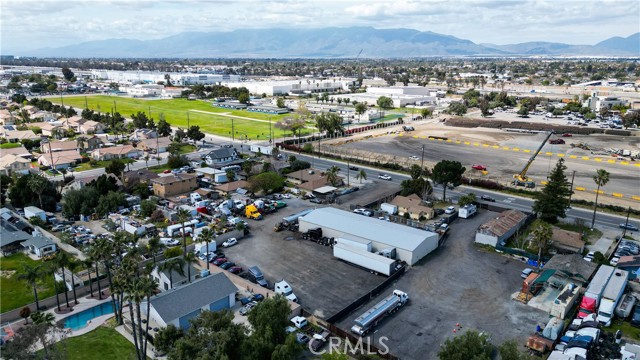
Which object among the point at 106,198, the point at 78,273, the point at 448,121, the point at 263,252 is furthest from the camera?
the point at 448,121

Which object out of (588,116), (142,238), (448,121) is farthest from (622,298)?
(588,116)

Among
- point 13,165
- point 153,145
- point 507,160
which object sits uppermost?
point 153,145

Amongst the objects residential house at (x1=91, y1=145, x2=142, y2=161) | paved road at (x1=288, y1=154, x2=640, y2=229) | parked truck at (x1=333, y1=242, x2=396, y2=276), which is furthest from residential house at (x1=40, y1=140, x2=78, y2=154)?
parked truck at (x1=333, y1=242, x2=396, y2=276)

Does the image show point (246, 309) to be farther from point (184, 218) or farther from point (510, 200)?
point (510, 200)

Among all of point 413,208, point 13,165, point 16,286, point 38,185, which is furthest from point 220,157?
point 16,286

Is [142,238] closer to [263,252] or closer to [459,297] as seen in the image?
[263,252]

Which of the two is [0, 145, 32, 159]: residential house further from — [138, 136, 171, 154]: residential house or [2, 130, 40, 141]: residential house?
[138, 136, 171, 154]: residential house
